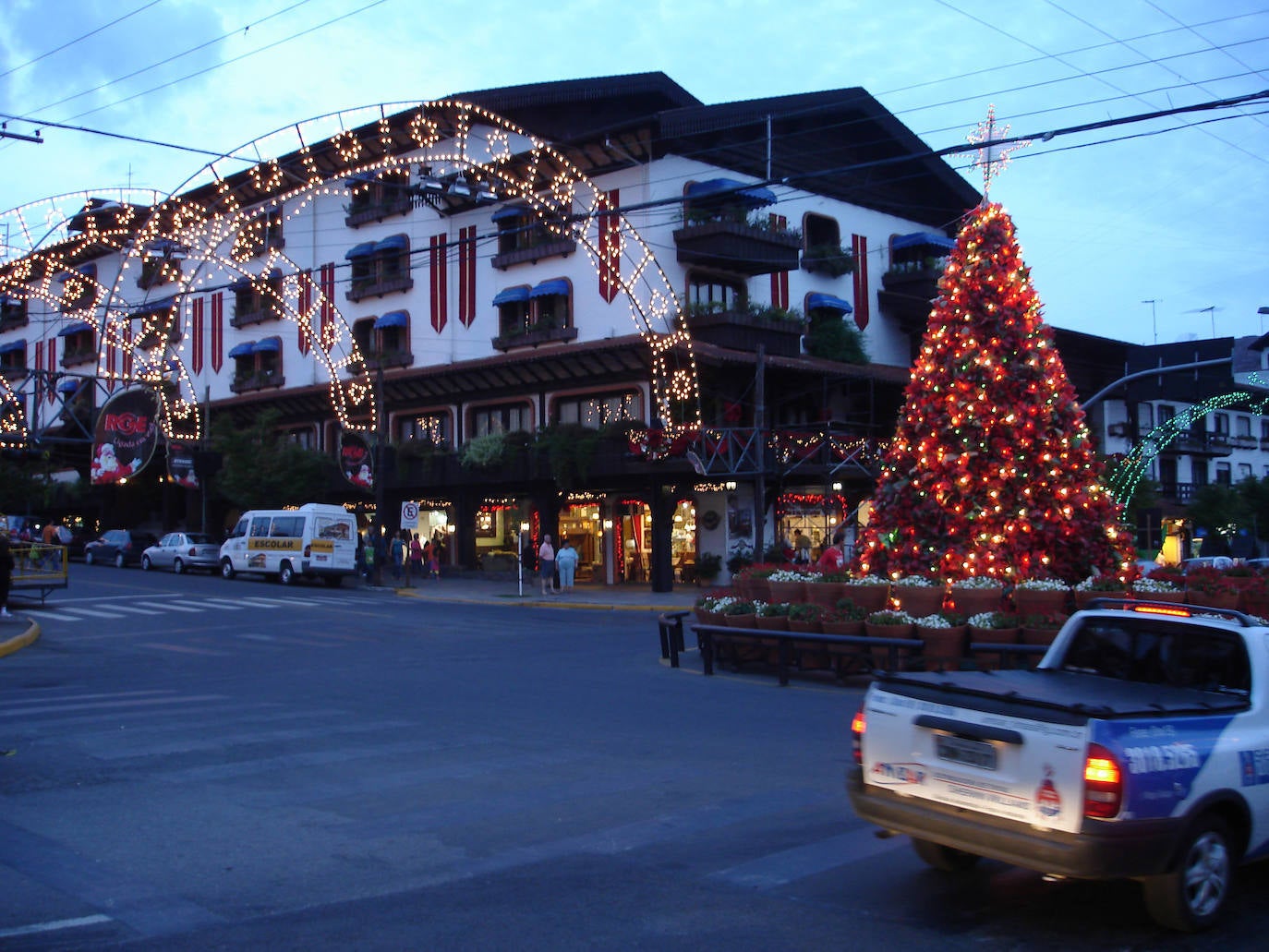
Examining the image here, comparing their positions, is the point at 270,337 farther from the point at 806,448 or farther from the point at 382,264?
the point at 806,448

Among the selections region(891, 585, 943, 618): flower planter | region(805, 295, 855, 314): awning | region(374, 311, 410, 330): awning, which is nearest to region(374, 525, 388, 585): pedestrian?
region(374, 311, 410, 330): awning

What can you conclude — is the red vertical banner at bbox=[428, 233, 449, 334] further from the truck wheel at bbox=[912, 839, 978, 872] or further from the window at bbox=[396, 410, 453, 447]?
the truck wheel at bbox=[912, 839, 978, 872]

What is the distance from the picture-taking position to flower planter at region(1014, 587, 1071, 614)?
51.3 feet

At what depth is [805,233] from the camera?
42.3 metres

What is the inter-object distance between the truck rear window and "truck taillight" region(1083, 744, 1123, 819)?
56.7 inches

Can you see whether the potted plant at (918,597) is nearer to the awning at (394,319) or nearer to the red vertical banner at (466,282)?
the red vertical banner at (466,282)

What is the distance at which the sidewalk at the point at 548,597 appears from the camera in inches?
1246

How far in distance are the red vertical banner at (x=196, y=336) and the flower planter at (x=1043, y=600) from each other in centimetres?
4656

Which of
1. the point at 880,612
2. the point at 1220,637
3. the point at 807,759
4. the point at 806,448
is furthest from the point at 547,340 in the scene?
the point at 1220,637

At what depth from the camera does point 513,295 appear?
40219mm

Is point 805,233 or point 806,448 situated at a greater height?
point 805,233

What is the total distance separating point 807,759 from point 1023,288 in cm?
995

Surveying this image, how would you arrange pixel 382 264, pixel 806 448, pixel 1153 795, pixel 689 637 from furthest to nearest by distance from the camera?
1. pixel 382 264
2. pixel 806 448
3. pixel 689 637
4. pixel 1153 795

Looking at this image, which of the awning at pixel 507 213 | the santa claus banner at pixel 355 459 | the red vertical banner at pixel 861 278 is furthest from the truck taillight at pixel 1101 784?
the red vertical banner at pixel 861 278
